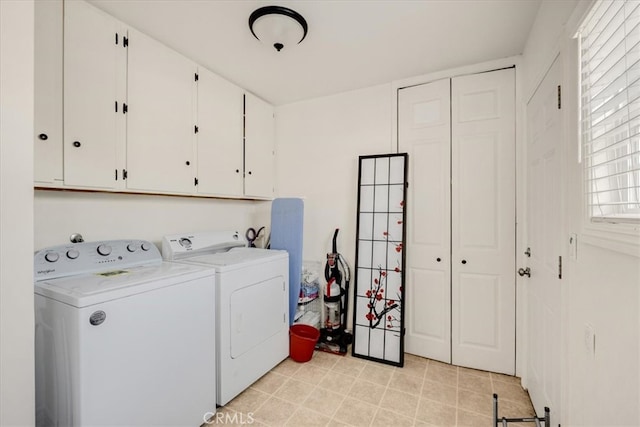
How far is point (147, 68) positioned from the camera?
6.47ft

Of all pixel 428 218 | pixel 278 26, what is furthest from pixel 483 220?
pixel 278 26

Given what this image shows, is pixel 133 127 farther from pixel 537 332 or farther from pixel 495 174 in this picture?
pixel 537 332

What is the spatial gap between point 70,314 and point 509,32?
10.0ft

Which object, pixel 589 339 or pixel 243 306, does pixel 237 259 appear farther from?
pixel 589 339

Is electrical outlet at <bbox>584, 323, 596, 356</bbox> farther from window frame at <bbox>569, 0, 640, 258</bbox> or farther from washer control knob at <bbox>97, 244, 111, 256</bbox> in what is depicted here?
washer control knob at <bbox>97, 244, 111, 256</bbox>

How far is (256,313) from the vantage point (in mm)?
2158

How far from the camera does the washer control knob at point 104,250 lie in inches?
70.5

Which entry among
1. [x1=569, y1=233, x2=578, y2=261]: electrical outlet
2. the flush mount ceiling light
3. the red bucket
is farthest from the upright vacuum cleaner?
[x1=569, y1=233, x2=578, y2=261]: electrical outlet

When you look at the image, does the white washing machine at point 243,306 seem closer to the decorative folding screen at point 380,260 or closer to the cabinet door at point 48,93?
the decorative folding screen at point 380,260

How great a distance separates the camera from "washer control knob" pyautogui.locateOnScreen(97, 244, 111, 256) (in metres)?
1.79

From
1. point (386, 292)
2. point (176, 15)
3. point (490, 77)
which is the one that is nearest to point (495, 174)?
point (490, 77)

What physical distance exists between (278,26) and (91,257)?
6.10ft

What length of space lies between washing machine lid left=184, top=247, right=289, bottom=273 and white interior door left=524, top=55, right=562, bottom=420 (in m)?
1.85

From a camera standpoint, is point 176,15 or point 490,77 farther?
point 490,77
